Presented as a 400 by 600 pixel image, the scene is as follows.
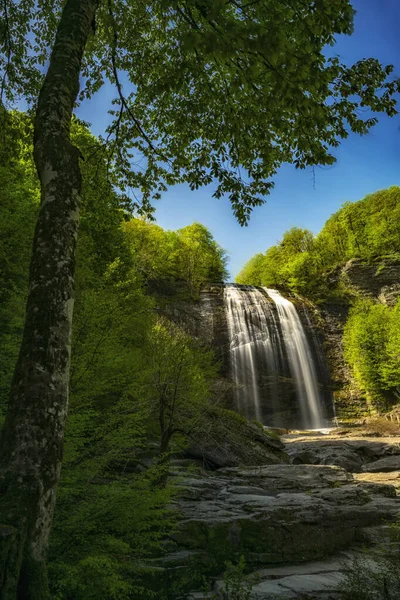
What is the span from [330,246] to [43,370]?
171ft

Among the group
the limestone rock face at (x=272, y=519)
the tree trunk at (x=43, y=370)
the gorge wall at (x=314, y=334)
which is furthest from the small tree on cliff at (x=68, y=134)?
the gorge wall at (x=314, y=334)

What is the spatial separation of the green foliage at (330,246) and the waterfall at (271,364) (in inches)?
297

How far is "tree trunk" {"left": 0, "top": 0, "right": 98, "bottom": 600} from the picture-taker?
254cm

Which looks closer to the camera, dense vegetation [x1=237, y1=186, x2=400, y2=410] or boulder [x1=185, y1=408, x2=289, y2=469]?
boulder [x1=185, y1=408, x2=289, y2=469]

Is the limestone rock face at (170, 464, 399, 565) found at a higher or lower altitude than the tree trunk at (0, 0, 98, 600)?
lower

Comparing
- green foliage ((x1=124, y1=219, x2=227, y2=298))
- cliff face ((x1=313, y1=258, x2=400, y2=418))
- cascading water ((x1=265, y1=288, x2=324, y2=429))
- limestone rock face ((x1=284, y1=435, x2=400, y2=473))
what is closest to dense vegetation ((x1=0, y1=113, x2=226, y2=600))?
limestone rock face ((x1=284, y1=435, x2=400, y2=473))

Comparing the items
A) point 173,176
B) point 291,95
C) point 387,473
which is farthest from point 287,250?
point 291,95

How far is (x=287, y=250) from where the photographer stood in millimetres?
54875

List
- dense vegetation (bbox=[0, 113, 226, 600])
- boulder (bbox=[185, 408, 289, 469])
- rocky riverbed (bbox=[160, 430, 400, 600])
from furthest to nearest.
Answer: boulder (bbox=[185, 408, 289, 469]), rocky riverbed (bbox=[160, 430, 400, 600]), dense vegetation (bbox=[0, 113, 226, 600])

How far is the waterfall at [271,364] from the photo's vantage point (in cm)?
3025

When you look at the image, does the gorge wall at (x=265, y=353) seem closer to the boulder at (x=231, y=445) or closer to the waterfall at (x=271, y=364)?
the waterfall at (x=271, y=364)

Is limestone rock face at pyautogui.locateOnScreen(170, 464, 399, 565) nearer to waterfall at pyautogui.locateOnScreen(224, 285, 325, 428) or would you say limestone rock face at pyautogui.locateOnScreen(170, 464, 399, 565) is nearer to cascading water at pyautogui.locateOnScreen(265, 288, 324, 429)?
waterfall at pyautogui.locateOnScreen(224, 285, 325, 428)

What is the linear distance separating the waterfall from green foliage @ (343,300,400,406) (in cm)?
379

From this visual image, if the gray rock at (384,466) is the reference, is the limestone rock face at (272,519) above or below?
above
